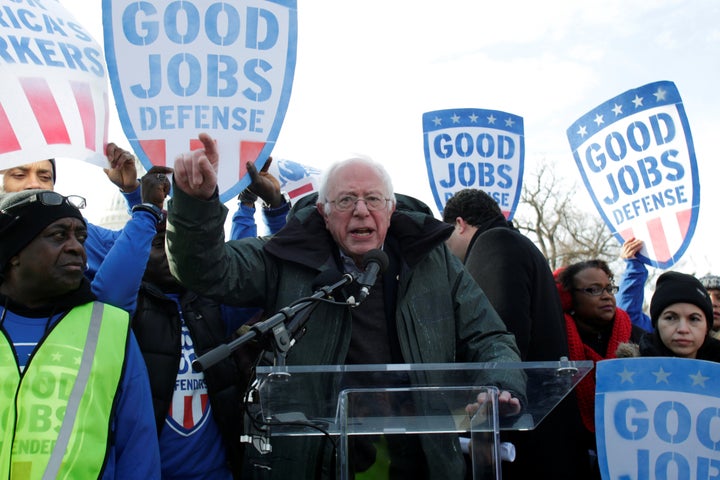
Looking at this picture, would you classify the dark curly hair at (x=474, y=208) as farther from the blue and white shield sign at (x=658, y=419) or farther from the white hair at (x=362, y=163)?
the blue and white shield sign at (x=658, y=419)

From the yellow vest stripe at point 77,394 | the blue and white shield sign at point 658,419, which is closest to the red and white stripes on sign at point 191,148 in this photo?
the yellow vest stripe at point 77,394

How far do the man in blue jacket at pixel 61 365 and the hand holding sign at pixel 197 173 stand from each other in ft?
1.83

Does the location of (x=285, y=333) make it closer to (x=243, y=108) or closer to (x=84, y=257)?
(x=84, y=257)

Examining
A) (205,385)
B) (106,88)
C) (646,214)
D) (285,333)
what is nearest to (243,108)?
(106,88)

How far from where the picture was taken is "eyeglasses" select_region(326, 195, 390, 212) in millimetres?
3268

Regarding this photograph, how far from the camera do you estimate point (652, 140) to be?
6.54 meters

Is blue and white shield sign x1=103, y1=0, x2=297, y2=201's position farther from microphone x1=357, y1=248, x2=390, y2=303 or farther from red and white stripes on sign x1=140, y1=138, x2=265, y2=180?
microphone x1=357, y1=248, x2=390, y2=303

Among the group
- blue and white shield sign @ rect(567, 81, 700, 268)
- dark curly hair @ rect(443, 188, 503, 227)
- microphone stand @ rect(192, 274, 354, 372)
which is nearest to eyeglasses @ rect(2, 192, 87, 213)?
microphone stand @ rect(192, 274, 354, 372)

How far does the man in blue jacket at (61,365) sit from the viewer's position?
8.82 ft

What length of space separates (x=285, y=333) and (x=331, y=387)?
0.68 feet

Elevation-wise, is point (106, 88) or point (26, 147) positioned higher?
point (106, 88)

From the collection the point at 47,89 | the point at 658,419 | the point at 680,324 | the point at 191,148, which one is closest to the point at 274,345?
the point at 658,419

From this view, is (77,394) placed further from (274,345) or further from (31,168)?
(31,168)

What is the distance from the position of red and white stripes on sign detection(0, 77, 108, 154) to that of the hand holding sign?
1.16 meters
